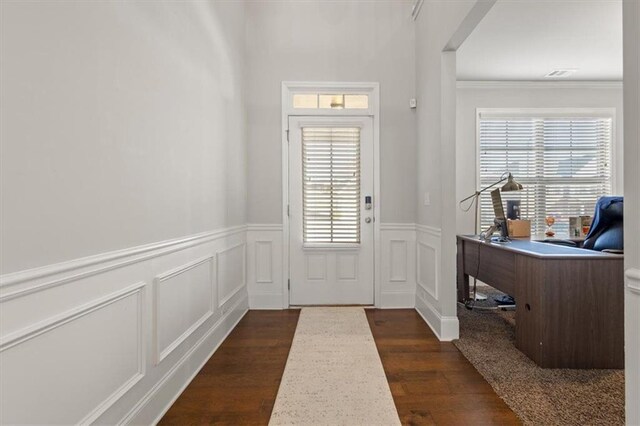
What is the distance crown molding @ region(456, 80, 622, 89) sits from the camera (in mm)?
4523

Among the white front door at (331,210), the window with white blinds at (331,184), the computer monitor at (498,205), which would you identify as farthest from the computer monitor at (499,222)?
the window with white blinds at (331,184)

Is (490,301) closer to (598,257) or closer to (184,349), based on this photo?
(598,257)

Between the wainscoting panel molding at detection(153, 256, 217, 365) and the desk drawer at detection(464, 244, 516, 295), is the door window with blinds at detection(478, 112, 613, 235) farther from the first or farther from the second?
the wainscoting panel molding at detection(153, 256, 217, 365)

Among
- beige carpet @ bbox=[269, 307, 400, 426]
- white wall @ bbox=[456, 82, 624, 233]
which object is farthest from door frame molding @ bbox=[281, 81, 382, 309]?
white wall @ bbox=[456, 82, 624, 233]

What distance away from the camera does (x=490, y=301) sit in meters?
3.73

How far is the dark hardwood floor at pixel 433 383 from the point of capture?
5.64 ft

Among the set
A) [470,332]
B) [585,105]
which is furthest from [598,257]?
[585,105]

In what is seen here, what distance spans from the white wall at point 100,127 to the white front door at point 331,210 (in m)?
1.35

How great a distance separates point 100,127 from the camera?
1.28 m

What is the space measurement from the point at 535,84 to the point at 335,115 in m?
2.97

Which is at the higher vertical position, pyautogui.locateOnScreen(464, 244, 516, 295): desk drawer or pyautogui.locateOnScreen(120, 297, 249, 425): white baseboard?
pyautogui.locateOnScreen(464, 244, 516, 295): desk drawer

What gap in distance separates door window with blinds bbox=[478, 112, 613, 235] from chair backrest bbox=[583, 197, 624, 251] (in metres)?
2.11

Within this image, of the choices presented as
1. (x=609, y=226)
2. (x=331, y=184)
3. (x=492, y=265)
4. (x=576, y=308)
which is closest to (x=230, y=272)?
(x=331, y=184)

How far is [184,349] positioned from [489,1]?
9.32 feet
